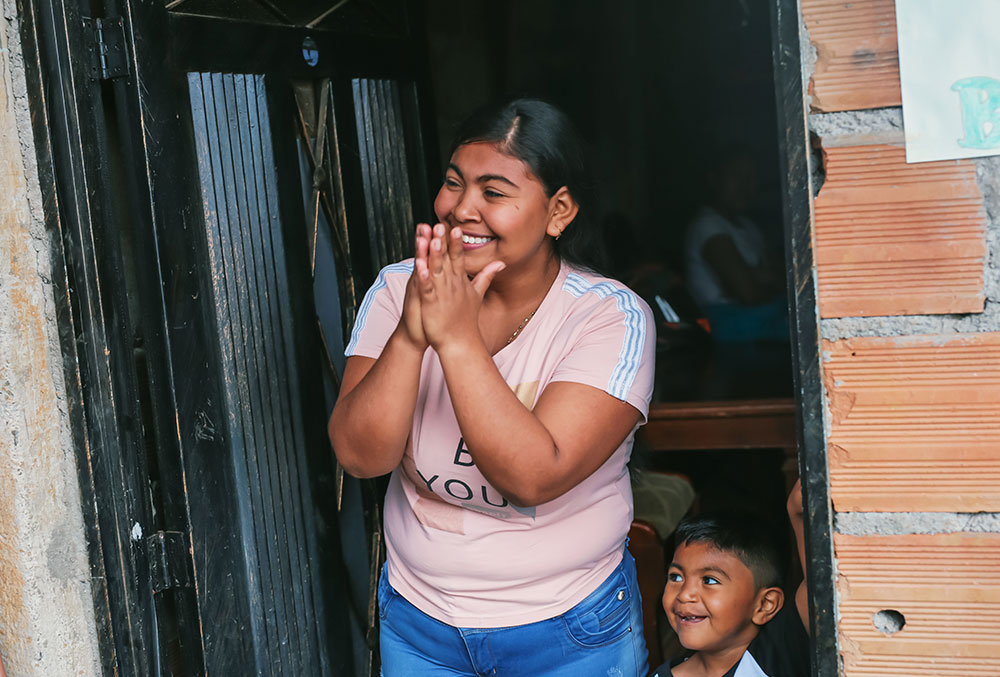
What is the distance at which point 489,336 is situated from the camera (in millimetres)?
2008

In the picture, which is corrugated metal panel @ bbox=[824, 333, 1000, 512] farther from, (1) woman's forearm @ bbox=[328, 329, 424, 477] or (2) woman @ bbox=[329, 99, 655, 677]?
(1) woman's forearm @ bbox=[328, 329, 424, 477]

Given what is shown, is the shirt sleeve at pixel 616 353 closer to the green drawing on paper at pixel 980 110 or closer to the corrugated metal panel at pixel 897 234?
→ the corrugated metal panel at pixel 897 234

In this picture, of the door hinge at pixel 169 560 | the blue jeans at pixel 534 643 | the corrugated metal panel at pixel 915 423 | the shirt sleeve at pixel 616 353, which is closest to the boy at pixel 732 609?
the blue jeans at pixel 534 643

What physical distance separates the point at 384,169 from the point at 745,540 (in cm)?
145

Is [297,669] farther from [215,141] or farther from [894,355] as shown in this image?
[894,355]

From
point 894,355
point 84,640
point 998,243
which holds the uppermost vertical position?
point 998,243

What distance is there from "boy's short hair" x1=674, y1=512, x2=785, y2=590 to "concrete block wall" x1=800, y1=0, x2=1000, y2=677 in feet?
2.46

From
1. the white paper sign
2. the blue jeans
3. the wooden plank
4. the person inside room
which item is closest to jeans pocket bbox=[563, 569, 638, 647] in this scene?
the blue jeans

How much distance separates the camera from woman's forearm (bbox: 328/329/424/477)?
1.75m

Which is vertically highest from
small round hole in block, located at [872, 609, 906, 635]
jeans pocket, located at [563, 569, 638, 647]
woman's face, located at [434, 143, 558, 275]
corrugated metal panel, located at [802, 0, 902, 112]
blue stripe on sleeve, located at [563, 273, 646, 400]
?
corrugated metal panel, located at [802, 0, 902, 112]

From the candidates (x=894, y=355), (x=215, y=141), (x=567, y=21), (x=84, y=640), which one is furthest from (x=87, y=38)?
(x=567, y=21)

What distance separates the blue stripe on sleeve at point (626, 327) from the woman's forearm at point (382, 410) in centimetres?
36

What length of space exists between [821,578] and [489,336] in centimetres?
81

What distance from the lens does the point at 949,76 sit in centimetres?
139
